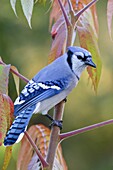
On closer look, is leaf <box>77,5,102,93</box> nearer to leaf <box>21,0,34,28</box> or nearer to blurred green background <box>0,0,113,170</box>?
leaf <box>21,0,34,28</box>

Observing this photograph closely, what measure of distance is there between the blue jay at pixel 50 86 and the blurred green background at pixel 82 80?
1.86m

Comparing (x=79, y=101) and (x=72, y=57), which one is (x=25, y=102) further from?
(x=79, y=101)

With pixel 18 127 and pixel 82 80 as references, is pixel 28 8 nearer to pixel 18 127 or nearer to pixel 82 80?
pixel 18 127

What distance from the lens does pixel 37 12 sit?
3.04m

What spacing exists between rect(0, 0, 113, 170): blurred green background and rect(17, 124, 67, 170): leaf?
6.58ft

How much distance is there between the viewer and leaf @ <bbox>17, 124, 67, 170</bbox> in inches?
34.9

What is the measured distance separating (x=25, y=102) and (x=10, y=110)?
156 mm

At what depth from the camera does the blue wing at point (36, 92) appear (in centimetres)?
88

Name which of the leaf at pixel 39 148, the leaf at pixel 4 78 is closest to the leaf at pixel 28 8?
the leaf at pixel 4 78

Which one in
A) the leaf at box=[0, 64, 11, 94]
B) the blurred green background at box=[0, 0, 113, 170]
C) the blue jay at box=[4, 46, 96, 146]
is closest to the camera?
the leaf at box=[0, 64, 11, 94]

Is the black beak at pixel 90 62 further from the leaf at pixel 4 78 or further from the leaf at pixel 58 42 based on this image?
the leaf at pixel 4 78

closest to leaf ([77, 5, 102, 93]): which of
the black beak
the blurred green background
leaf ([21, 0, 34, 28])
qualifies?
the black beak

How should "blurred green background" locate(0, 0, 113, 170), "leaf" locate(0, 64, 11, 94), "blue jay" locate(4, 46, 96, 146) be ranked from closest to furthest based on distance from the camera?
"leaf" locate(0, 64, 11, 94) < "blue jay" locate(4, 46, 96, 146) < "blurred green background" locate(0, 0, 113, 170)

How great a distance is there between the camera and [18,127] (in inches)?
32.0
